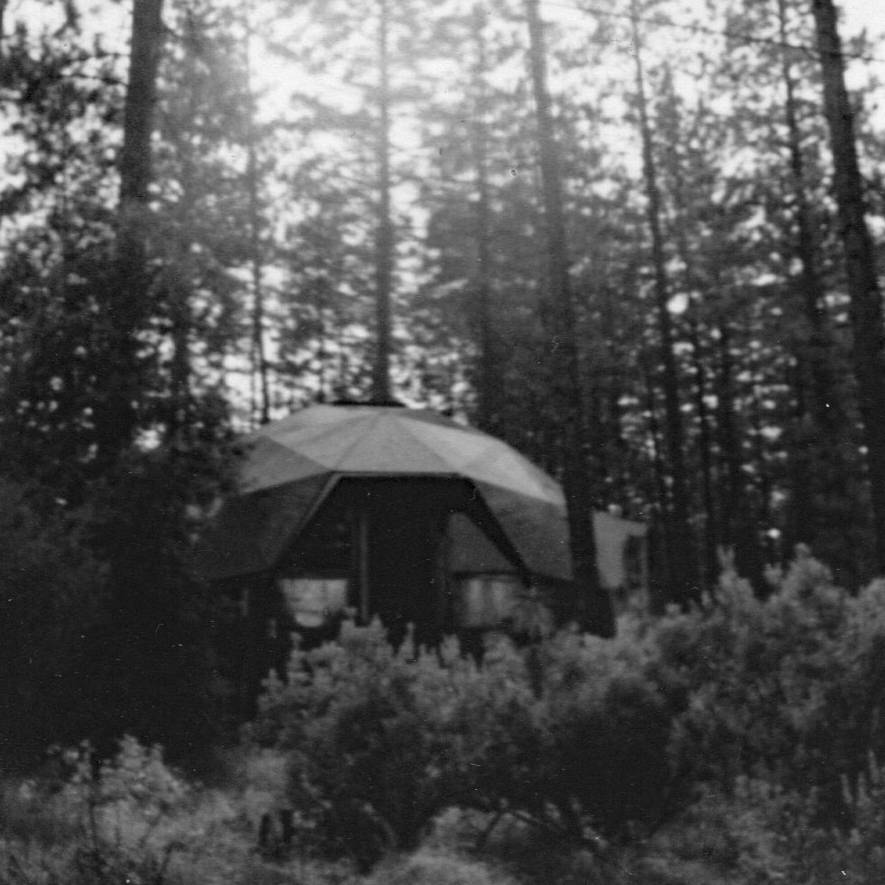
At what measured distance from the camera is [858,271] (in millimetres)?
12750

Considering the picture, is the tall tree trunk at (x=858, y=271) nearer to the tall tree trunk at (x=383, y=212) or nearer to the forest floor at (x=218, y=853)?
the forest floor at (x=218, y=853)

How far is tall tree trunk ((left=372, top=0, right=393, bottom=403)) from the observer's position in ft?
94.5

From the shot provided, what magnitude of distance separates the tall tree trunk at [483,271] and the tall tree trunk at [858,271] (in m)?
18.1

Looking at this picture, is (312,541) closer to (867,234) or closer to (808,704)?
(867,234)

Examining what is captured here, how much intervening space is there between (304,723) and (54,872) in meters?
2.08

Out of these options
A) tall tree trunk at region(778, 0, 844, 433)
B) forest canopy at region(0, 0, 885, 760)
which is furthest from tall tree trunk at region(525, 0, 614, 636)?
tall tree trunk at region(778, 0, 844, 433)

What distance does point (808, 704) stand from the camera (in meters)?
6.98

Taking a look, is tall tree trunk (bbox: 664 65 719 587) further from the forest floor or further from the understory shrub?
the forest floor

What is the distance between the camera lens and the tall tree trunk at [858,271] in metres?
12.4

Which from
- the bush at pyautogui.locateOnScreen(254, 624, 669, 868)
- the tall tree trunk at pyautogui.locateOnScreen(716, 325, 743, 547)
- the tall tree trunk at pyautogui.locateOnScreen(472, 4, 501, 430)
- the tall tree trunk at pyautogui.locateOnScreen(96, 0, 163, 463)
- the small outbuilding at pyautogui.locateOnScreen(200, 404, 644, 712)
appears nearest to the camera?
the bush at pyautogui.locateOnScreen(254, 624, 669, 868)

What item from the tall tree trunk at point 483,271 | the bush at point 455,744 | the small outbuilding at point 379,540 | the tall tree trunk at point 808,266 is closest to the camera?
the bush at point 455,744

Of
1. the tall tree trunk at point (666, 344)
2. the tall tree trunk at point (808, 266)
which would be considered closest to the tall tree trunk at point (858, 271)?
the tall tree trunk at point (808, 266)

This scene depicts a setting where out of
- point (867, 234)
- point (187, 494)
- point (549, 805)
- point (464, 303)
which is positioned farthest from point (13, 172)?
point (464, 303)

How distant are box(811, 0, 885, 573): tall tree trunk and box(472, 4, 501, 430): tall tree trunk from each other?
18.1 metres
